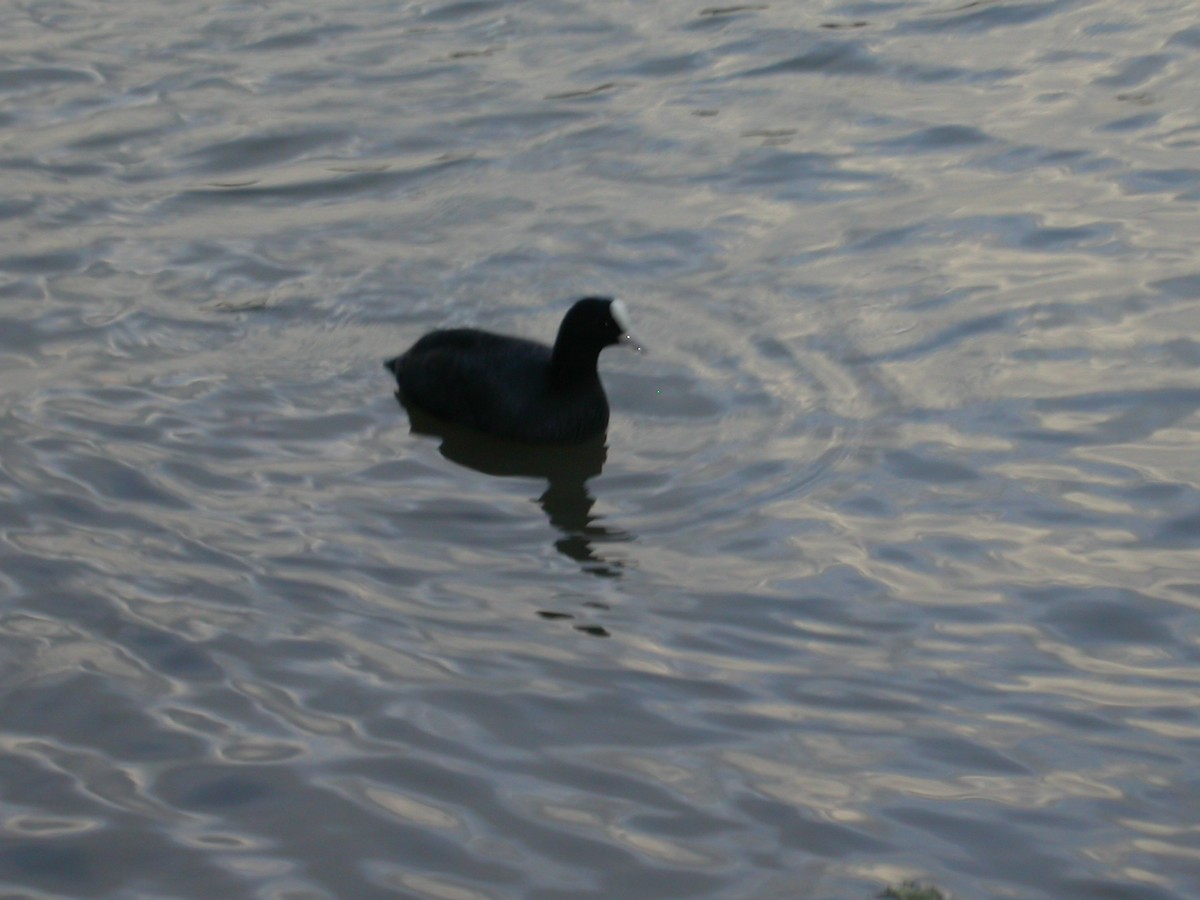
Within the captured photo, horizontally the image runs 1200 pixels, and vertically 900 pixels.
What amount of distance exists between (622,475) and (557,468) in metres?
0.38

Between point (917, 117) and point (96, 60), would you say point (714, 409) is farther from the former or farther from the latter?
point (96, 60)

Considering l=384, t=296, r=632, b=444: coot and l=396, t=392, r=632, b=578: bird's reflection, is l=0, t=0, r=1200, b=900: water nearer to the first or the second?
l=396, t=392, r=632, b=578: bird's reflection

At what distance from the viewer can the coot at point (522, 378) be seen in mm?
9312

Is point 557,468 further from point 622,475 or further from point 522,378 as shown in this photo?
point 522,378

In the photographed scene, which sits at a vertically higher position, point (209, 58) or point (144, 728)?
point (209, 58)

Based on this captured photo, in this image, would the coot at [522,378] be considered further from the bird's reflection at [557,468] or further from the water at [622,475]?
the water at [622,475]

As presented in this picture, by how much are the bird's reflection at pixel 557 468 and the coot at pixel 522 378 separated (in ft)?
0.17

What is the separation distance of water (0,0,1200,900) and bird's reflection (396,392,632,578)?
0.05m

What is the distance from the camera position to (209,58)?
1515 cm

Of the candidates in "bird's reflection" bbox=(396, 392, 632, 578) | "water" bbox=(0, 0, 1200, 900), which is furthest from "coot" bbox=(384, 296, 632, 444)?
"water" bbox=(0, 0, 1200, 900)

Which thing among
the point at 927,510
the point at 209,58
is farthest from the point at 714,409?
the point at 209,58

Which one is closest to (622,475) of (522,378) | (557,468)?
(557,468)

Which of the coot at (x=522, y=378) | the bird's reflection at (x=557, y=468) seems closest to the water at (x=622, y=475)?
the bird's reflection at (x=557, y=468)

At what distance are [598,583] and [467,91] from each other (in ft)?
24.4
